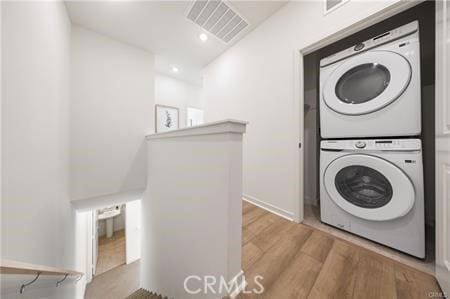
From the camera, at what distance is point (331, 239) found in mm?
1257

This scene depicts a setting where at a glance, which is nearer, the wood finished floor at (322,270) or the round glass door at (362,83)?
the wood finished floor at (322,270)

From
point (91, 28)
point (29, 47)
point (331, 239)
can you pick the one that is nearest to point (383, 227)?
point (331, 239)

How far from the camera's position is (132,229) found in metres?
3.40

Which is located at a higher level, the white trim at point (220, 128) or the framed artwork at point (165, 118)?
the framed artwork at point (165, 118)

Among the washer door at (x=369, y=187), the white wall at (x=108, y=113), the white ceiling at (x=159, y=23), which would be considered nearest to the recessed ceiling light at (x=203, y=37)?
the white ceiling at (x=159, y=23)

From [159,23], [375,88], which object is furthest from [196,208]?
[159,23]

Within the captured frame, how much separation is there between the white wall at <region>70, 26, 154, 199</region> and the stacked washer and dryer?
2.50 m

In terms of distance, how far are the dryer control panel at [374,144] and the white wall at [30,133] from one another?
2.00 m

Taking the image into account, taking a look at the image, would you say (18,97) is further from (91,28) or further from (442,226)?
(442,226)

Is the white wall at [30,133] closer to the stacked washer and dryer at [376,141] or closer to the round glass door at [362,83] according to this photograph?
the stacked washer and dryer at [376,141]

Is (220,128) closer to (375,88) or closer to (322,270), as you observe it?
(322,270)

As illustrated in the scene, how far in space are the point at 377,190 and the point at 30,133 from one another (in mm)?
2378

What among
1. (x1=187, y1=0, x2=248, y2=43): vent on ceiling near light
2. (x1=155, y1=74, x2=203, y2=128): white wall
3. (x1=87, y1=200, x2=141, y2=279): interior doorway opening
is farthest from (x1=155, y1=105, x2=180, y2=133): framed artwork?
(x1=187, y1=0, x2=248, y2=43): vent on ceiling near light

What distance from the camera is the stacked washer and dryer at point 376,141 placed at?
1.05m
